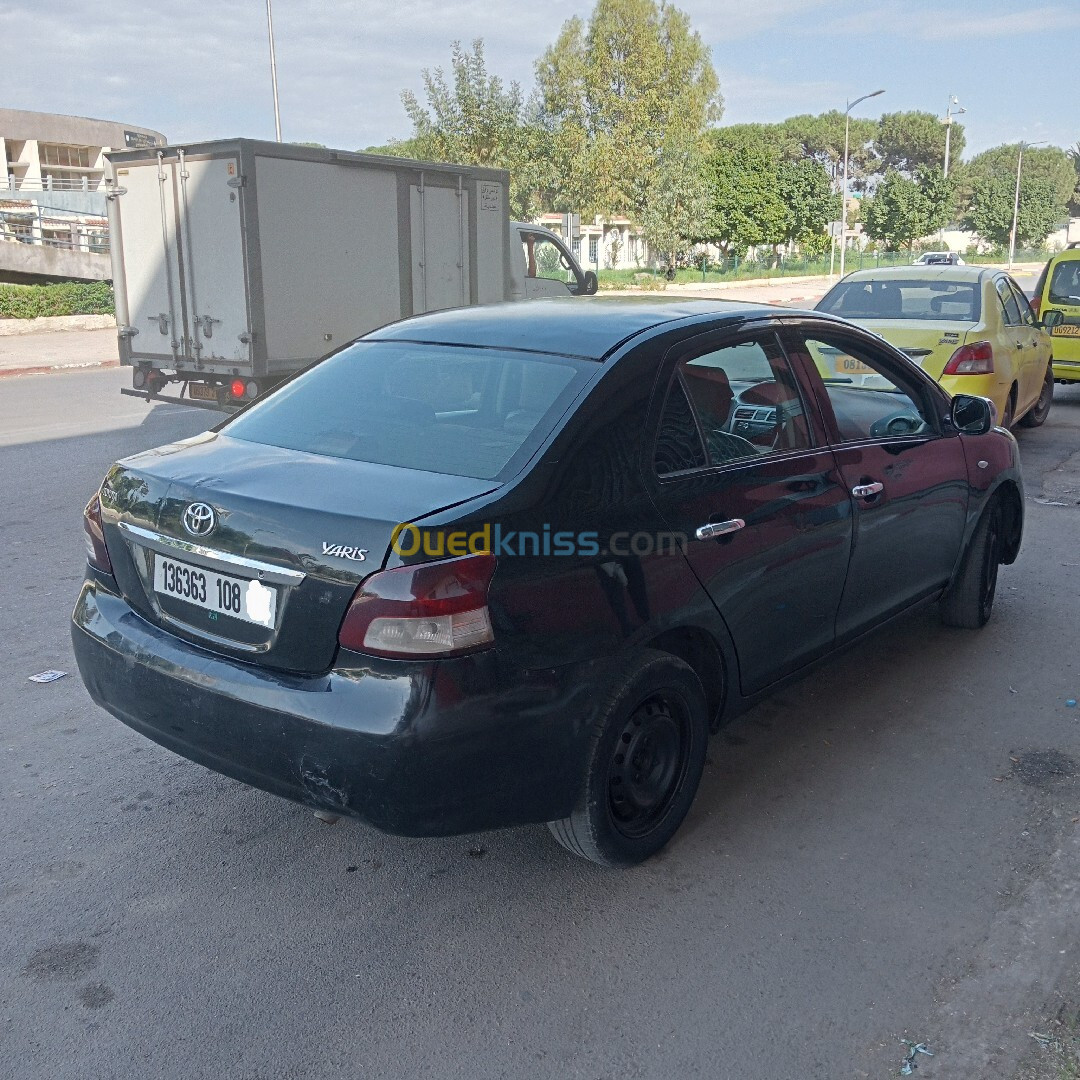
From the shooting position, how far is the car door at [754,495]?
3430 mm

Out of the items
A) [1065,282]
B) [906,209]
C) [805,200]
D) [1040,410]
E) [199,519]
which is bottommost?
[1040,410]

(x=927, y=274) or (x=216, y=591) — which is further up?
(x=927, y=274)

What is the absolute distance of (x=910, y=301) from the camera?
9680 mm

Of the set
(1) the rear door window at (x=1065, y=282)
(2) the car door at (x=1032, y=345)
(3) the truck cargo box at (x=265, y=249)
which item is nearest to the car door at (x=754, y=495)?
(3) the truck cargo box at (x=265, y=249)

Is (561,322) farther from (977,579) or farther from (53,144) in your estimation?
(53,144)

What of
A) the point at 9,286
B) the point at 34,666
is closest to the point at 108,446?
the point at 34,666

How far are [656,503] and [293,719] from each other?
3.93ft

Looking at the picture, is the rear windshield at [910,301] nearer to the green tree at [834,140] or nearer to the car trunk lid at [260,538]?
the car trunk lid at [260,538]

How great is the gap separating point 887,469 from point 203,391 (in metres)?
7.94

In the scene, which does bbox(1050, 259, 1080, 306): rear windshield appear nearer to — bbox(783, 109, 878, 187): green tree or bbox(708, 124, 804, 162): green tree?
bbox(708, 124, 804, 162): green tree

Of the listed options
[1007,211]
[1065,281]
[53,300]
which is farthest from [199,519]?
[1007,211]

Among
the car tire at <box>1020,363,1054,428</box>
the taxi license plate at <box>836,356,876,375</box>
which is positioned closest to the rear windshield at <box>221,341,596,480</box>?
the taxi license plate at <box>836,356,876,375</box>

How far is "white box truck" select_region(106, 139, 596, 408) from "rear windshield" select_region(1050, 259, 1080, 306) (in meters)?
6.58

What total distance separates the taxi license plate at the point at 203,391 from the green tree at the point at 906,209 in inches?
2286
